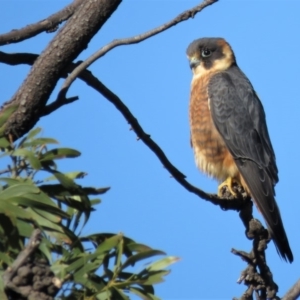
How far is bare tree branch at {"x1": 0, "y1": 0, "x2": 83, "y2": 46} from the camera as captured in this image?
2.78m

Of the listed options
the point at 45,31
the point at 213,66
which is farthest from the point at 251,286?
the point at 213,66

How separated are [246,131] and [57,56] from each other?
7.92 feet

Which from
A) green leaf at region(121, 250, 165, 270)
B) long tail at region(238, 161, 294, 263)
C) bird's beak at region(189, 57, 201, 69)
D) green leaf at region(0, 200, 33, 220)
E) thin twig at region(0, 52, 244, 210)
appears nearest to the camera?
green leaf at region(0, 200, 33, 220)

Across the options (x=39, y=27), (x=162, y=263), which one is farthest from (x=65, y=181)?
(x=39, y=27)

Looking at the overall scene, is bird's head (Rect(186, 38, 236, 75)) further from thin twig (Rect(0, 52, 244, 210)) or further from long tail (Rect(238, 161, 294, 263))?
thin twig (Rect(0, 52, 244, 210))

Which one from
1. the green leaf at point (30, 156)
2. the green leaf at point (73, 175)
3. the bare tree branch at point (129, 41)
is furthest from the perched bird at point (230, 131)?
the green leaf at point (30, 156)

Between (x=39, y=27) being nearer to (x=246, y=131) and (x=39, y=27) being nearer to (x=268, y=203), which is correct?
(x=268, y=203)

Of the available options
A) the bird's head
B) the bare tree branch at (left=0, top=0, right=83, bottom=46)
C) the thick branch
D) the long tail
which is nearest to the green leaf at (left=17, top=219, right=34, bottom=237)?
the thick branch

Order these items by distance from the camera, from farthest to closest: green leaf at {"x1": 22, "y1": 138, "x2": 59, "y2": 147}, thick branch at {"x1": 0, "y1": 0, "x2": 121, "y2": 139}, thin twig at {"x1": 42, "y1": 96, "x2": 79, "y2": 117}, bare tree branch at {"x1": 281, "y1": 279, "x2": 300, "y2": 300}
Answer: thin twig at {"x1": 42, "y1": 96, "x2": 79, "y2": 117}, thick branch at {"x1": 0, "y1": 0, "x2": 121, "y2": 139}, bare tree branch at {"x1": 281, "y1": 279, "x2": 300, "y2": 300}, green leaf at {"x1": 22, "y1": 138, "x2": 59, "y2": 147}

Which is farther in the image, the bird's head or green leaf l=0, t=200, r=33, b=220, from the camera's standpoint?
the bird's head

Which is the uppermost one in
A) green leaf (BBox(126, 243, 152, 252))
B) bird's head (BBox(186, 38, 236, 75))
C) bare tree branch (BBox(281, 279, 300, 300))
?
bird's head (BBox(186, 38, 236, 75))

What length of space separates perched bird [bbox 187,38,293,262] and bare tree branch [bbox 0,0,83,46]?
5.77 feet

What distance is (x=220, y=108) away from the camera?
4.80 metres

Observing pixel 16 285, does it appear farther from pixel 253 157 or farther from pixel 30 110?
pixel 253 157
